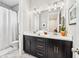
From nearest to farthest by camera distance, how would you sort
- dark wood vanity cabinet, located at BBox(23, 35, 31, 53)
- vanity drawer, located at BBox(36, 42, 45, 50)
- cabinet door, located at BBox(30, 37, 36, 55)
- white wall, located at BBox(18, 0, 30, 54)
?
vanity drawer, located at BBox(36, 42, 45, 50), cabinet door, located at BBox(30, 37, 36, 55), dark wood vanity cabinet, located at BBox(23, 35, 31, 53), white wall, located at BBox(18, 0, 30, 54)

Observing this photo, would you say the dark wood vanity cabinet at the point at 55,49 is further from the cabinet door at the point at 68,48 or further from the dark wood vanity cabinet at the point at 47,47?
the cabinet door at the point at 68,48

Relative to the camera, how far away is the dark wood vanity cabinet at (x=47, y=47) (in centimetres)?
235

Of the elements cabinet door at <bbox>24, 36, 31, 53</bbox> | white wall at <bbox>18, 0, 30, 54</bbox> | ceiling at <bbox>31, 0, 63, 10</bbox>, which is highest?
ceiling at <bbox>31, 0, 63, 10</bbox>

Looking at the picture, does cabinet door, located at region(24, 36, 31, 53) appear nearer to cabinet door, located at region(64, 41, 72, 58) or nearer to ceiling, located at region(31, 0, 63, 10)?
ceiling, located at region(31, 0, 63, 10)

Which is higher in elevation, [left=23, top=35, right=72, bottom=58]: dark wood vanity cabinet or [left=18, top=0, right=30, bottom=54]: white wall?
[left=18, top=0, right=30, bottom=54]: white wall

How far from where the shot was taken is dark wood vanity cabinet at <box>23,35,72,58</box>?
2351 millimetres

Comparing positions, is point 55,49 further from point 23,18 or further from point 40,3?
point 40,3

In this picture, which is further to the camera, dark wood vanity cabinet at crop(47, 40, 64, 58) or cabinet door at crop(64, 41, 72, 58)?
dark wood vanity cabinet at crop(47, 40, 64, 58)

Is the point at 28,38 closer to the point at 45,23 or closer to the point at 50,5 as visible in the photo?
the point at 45,23

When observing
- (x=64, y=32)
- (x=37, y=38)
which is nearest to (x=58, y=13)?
(x=64, y=32)

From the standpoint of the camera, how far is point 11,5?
235 inches

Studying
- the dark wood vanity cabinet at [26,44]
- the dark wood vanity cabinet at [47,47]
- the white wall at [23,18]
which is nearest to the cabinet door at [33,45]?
the dark wood vanity cabinet at [47,47]

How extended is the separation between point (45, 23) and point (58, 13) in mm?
689

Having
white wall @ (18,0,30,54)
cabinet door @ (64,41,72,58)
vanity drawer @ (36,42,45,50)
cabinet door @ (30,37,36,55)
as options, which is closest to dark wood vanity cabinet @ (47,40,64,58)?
cabinet door @ (64,41,72,58)
